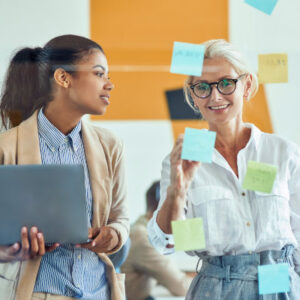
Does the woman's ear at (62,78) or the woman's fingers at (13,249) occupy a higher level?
the woman's ear at (62,78)

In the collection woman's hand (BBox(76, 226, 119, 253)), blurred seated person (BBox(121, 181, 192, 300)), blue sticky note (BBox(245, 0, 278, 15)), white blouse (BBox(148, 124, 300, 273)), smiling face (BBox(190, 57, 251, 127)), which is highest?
blue sticky note (BBox(245, 0, 278, 15))

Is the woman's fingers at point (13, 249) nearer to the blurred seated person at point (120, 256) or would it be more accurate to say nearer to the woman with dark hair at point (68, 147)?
the woman with dark hair at point (68, 147)

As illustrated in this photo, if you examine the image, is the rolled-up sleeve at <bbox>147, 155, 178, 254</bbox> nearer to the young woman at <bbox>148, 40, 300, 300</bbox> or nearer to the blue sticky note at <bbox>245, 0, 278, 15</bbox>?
the young woman at <bbox>148, 40, 300, 300</bbox>

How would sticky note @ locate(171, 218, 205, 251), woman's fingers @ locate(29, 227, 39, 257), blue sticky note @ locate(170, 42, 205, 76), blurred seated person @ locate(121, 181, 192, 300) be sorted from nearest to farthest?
woman's fingers @ locate(29, 227, 39, 257) → sticky note @ locate(171, 218, 205, 251) → blue sticky note @ locate(170, 42, 205, 76) → blurred seated person @ locate(121, 181, 192, 300)

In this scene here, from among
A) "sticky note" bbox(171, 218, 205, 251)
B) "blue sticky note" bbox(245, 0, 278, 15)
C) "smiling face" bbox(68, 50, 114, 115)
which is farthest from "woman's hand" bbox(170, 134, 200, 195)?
"blue sticky note" bbox(245, 0, 278, 15)

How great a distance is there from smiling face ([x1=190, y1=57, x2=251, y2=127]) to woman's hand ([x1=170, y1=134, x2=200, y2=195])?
0.20 m

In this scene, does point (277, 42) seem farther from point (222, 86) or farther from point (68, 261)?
point (68, 261)

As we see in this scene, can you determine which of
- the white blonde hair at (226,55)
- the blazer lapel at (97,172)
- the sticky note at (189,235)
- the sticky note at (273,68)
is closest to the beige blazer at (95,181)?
the blazer lapel at (97,172)

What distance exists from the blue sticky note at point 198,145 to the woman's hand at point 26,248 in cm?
58

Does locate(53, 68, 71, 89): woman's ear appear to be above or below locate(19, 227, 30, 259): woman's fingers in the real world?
above

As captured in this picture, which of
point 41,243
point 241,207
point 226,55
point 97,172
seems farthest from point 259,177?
point 41,243

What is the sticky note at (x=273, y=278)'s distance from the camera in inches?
67.3

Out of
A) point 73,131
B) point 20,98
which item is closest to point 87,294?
point 73,131

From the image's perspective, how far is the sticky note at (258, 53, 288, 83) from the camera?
77.9 inches
